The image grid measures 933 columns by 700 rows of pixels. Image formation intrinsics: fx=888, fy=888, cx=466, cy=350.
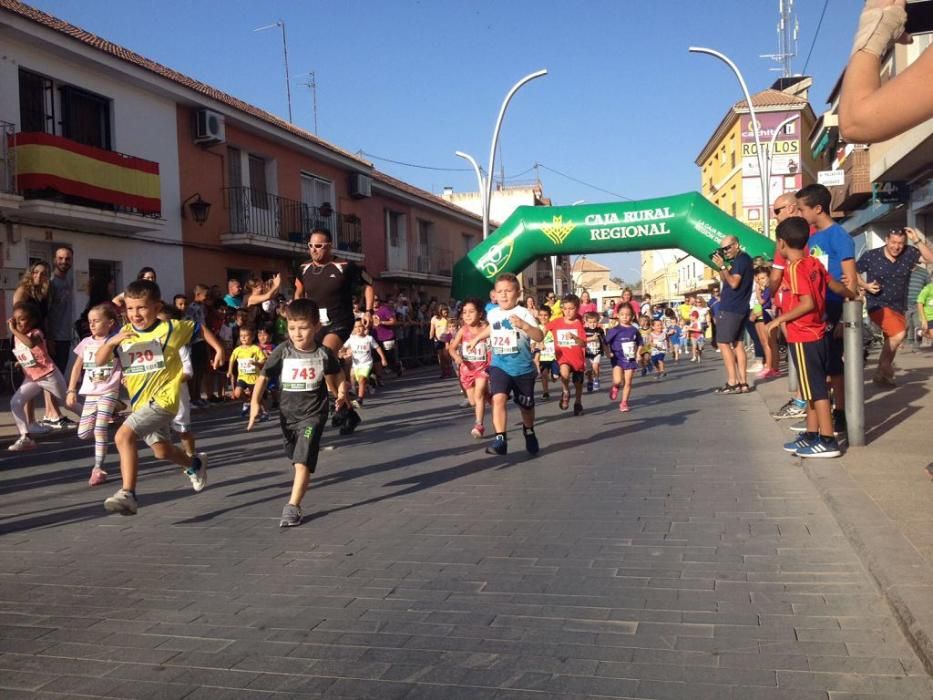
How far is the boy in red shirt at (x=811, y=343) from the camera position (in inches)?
266

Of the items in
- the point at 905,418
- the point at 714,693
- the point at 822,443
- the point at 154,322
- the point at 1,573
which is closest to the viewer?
the point at 714,693

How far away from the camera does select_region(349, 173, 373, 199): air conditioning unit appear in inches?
1149

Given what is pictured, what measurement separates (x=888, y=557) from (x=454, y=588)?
196 cm

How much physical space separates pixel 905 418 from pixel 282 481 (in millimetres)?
5808

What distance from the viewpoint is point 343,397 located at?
29.3 ft

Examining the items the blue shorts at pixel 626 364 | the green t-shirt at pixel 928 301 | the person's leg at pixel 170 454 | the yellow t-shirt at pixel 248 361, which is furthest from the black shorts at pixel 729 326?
the person's leg at pixel 170 454

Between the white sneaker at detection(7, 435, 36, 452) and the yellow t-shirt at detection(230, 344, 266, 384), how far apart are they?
113 inches

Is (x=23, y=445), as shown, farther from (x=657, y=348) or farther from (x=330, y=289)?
(x=657, y=348)

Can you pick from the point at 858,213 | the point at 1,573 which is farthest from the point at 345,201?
the point at 1,573

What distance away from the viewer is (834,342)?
776cm

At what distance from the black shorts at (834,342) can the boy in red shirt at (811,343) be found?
1.89ft

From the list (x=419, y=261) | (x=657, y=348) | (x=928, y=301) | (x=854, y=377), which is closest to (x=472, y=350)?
(x=854, y=377)

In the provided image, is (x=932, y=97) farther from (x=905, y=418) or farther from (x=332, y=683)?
(x=905, y=418)

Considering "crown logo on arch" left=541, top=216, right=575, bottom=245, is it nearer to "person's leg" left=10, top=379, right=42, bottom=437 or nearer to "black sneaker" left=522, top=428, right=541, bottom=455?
"black sneaker" left=522, top=428, right=541, bottom=455
